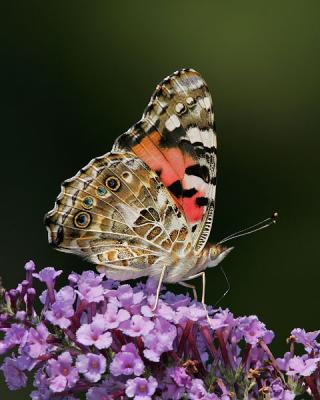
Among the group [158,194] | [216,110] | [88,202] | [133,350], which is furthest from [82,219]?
[216,110]

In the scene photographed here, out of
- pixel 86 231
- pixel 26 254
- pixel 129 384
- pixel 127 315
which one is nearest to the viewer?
pixel 129 384

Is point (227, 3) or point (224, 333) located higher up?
point (227, 3)

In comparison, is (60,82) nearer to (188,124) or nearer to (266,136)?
(266,136)

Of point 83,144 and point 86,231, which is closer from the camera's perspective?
point 86,231

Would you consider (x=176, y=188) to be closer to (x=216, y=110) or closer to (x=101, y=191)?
(x=101, y=191)

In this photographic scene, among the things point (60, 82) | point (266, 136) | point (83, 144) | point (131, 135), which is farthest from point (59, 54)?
point (131, 135)

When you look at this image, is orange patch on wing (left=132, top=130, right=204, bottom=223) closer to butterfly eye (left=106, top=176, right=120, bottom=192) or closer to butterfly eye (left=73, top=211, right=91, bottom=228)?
butterfly eye (left=106, top=176, right=120, bottom=192)

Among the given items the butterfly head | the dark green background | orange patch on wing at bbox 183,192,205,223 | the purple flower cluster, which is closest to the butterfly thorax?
the butterfly head

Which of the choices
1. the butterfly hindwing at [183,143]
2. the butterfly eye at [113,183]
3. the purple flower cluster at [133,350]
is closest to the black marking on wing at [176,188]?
the butterfly hindwing at [183,143]
